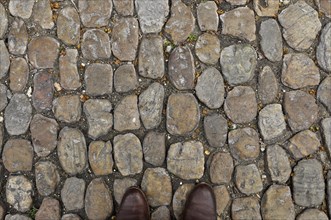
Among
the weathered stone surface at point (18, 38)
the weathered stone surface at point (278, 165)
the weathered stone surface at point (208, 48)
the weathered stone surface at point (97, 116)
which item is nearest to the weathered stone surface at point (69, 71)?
the weathered stone surface at point (97, 116)

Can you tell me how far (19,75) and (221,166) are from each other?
1.31 m

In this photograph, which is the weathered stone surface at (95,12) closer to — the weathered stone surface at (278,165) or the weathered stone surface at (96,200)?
the weathered stone surface at (96,200)

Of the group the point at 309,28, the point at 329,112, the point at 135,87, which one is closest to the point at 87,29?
the point at 135,87

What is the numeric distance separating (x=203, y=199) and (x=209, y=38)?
0.95 m

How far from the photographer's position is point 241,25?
8.02 feet

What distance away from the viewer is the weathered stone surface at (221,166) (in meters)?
2.42

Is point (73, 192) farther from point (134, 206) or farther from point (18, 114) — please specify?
point (18, 114)

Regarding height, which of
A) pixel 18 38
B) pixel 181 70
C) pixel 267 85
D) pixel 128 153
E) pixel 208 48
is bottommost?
pixel 128 153

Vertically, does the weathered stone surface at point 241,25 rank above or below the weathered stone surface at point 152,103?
above

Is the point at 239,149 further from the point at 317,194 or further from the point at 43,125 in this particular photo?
the point at 43,125

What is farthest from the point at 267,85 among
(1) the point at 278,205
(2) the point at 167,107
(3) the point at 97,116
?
(3) the point at 97,116

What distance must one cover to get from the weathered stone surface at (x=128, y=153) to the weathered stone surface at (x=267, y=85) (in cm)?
79

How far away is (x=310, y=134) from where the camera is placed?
7.97 feet

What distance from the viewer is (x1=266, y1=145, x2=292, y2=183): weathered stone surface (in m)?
2.42
